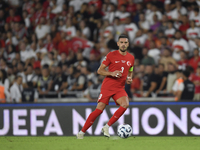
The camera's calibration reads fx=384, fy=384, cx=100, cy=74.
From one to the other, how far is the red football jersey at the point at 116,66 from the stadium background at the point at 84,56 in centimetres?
224

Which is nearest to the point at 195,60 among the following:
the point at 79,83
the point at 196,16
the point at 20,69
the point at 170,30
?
the point at 170,30

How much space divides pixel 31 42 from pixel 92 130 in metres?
5.99

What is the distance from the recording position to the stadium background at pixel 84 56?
9.70 meters

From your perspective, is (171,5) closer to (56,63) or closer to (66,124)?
(56,63)

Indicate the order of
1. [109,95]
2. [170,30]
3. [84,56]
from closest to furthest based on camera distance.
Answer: [109,95], [170,30], [84,56]

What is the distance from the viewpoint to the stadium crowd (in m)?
11.1

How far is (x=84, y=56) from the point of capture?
1305cm


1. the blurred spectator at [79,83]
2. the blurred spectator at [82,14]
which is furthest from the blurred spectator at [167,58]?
the blurred spectator at [82,14]

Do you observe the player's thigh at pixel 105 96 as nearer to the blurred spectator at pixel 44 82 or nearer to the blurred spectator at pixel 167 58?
the blurred spectator at pixel 44 82

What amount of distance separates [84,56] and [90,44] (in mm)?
569

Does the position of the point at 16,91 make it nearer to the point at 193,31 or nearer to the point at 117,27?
the point at 117,27

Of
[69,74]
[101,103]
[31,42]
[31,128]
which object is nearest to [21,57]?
[31,42]

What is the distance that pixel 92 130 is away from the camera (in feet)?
31.6

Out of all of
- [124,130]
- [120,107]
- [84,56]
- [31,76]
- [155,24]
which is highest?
[155,24]
